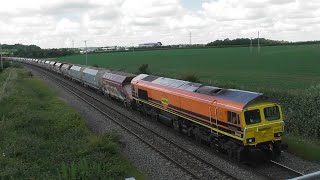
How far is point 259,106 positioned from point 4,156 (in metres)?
11.6

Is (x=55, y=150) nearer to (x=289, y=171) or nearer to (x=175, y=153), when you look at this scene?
(x=175, y=153)

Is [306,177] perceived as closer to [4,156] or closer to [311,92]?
[4,156]

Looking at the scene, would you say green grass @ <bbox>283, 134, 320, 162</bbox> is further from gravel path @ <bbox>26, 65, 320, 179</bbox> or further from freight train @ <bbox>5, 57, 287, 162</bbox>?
freight train @ <bbox>5, 57, 287, 162</bbox>

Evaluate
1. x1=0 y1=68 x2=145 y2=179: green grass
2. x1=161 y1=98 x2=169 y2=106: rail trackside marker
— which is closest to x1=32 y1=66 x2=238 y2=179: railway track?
x1=161 y1=98 x2=169 y2=106: rail trackside marker

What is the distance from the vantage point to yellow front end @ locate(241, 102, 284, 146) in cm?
1727

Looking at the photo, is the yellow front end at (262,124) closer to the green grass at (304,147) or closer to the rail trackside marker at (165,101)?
the green grass at (304,147)

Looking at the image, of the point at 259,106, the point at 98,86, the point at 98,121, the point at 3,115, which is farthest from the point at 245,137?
the point at 98,86

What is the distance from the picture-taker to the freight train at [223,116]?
57.3 feet

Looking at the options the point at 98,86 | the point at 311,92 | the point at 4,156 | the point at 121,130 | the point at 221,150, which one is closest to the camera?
the point at 4,156

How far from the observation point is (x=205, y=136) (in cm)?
2061

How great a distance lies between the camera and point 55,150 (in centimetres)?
1867

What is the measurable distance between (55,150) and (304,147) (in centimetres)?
1223

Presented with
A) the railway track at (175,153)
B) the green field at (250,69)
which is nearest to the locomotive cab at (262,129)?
the railway track at (175,153)

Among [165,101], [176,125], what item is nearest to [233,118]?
[176,125]
